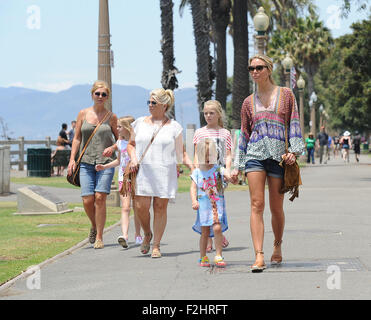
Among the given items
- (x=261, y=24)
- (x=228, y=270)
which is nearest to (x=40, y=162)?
(x=261, y=24)

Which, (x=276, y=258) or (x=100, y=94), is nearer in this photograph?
(x=276, y=258)

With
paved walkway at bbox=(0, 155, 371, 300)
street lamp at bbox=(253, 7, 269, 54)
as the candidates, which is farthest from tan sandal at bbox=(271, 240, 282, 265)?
street lamp at bbox=(253, 7, 269, 54)

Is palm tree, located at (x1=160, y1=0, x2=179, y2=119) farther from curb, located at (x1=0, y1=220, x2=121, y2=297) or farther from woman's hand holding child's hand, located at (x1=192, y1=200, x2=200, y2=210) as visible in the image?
woman's hand holding child's hand, located at (x1=192, y1=200, x2=200, y2=210)

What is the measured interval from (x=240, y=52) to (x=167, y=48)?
12.0 feet

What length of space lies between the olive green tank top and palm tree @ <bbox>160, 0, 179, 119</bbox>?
2148cm

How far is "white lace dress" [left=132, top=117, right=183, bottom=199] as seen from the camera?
9.68 meters

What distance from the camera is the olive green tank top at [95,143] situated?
10.9 m

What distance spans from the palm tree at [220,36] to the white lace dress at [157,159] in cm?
2574

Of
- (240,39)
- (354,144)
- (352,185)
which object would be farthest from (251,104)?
(354,144)

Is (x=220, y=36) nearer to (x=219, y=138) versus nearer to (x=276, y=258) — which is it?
(x=219, y=138)

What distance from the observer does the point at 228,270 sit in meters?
8.52

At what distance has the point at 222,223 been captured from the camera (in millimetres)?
9133

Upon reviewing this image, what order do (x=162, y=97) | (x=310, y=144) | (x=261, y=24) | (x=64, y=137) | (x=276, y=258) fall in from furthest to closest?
(x=310, y=144), (x=64, y=137), (x=261, y=24), (x=162, y=97), (x=276, y=258)
